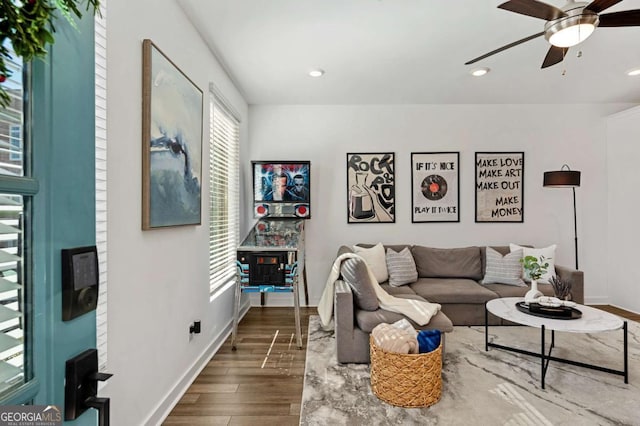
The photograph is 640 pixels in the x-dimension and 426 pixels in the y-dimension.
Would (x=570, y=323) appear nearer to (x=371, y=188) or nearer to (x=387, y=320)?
(x=387, y=320)

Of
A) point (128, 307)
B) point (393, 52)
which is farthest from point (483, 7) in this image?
A: point (128, 307)

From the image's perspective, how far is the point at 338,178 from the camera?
15.1ft

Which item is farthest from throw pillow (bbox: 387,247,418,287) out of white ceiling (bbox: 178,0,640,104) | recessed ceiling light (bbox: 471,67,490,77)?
recessed ceiling light (bbox: 471,67,490,77)

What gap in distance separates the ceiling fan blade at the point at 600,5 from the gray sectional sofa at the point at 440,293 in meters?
2.26

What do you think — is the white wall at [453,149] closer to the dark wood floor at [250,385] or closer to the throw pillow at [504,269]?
the throw pillow at [504,269]

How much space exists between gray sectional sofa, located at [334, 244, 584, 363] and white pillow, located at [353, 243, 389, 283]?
0.43 ft

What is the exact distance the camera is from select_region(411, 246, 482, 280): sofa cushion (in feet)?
13.6

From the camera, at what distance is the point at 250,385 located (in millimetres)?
2512

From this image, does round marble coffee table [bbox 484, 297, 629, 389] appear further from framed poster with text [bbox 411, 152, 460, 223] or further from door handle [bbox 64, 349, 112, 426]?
door handle [bbox 64, 349, 112, 426]

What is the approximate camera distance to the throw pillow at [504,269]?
385 cm

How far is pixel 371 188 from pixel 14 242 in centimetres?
424

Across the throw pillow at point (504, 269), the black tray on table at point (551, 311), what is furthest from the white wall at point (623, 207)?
the black tray on table at point (551, 311)

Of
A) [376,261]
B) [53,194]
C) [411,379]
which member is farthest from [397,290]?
[53,194]

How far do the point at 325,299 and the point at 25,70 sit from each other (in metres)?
3.17
